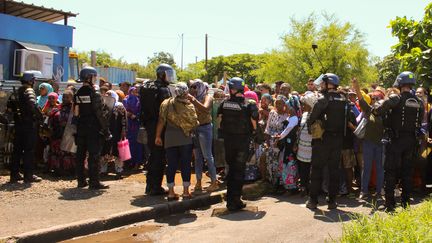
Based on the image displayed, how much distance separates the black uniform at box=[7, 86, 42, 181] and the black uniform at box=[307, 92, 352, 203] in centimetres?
460

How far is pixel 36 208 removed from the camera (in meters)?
7.08

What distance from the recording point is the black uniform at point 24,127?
8.59 meters

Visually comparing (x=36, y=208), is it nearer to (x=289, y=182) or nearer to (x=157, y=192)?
(x=157, y=192)

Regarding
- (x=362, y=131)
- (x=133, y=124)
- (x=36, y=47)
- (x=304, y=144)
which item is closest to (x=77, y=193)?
(x=133, y=124)

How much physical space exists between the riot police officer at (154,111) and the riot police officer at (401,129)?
318cm

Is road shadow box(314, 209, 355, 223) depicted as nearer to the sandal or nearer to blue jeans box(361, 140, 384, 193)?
blue jeans box(361, 140, 384, 193)

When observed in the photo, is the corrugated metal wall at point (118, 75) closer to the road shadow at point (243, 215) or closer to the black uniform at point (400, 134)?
the road shadow at point (243, 215)

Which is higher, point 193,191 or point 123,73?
point 123,73

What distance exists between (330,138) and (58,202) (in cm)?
406

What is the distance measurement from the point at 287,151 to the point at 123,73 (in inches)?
904

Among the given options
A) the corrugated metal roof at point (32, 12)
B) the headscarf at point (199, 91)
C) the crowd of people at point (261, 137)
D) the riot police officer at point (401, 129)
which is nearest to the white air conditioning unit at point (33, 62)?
the corrugated metal roof at point (32, 12)

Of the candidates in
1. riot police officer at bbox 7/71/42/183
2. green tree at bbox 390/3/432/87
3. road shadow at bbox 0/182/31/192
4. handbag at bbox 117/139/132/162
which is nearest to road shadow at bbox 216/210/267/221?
green tree at bbox 390/3/432/87

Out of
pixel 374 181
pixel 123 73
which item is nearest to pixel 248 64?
pixel 123 73

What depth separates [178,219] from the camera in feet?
23.7
